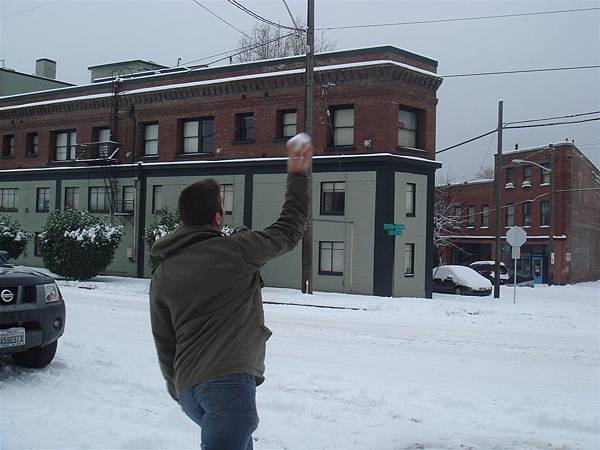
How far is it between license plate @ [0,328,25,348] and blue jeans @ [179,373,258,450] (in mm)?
4625

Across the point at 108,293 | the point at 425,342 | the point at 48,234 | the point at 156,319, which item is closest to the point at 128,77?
the point at 48,234

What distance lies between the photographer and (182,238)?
302 cm

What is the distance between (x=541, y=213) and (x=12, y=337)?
4677 centimetres

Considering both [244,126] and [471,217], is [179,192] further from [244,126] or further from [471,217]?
[471,217]

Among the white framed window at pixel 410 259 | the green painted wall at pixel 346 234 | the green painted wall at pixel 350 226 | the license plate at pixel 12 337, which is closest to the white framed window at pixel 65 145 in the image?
the green painted wall at pixel 350 226

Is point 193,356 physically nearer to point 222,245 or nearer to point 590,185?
point 222,245

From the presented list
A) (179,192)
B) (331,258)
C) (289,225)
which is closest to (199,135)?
(179,192)

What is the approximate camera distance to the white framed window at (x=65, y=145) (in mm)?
33156

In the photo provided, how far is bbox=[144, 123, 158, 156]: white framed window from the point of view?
98.1ft

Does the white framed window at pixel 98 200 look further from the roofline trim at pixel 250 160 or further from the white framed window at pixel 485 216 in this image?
the white framed window at pixel 485 216

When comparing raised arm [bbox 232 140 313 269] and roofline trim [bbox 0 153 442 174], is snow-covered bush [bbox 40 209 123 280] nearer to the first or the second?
roofline trim [bbox 0 153 442 174]

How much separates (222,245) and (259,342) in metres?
0.50

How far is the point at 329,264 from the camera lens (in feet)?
80.6

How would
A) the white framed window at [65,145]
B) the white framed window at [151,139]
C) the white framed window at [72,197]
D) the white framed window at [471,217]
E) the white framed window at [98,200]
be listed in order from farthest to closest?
the white framed window at [471,217] → the white framed window at [65,145] → the white framed window at [72,197] → the white framed window at [98,200] → the white framed window at [151,139]
